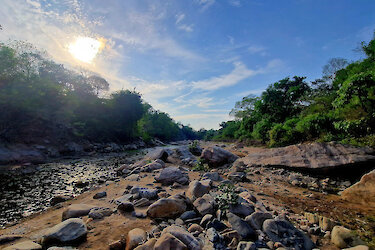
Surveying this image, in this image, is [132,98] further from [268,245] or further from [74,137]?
[268,245]

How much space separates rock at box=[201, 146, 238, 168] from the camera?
891cm

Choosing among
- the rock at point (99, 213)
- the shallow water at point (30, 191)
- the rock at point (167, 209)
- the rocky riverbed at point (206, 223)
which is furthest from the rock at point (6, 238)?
the rock at point (167, 209)

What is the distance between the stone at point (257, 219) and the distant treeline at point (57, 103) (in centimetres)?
2010

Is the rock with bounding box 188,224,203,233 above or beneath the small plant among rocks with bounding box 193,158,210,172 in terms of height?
above

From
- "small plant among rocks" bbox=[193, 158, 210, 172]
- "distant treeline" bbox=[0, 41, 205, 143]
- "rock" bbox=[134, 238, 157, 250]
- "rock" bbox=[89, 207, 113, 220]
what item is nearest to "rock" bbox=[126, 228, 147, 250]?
"rock" bbox=[134, 238, 157, 250]

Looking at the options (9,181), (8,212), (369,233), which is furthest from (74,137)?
(369,233)

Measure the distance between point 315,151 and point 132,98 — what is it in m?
30.5

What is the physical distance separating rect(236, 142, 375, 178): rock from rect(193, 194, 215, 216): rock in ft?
17.9

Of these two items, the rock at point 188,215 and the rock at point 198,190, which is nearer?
the rock at point 188,215

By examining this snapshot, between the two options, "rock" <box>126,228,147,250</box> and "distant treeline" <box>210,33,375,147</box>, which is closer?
"rock" <box>126,228,147,250</box>

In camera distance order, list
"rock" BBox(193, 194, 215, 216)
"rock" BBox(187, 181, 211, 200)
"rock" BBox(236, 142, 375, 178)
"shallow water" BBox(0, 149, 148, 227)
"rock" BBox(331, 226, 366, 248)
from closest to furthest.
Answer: "rock" BBox(331, 226, 366, 248) → "rock" BBox(193, 194, 215, 216) → "rock" BBox(187, 181, 211, 200) → "shallow water" BBox(0, 149, 148, 227) → "rock" BBox(236, 142, 375, 178)

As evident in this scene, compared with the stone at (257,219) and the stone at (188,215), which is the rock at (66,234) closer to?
the stone at (188,215)

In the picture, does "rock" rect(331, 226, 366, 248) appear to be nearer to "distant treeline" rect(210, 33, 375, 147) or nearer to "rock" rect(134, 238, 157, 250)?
"rock" rect(134, 238, 157, 250)

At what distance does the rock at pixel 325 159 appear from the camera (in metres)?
5.73
